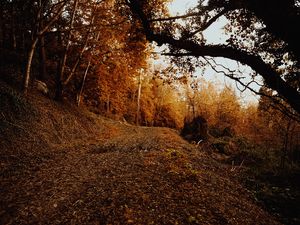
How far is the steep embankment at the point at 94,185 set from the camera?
462 centimetres

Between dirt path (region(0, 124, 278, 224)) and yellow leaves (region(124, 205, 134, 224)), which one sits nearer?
yellow leaves (region(124, 205, 134, 224))

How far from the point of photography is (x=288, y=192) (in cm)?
913

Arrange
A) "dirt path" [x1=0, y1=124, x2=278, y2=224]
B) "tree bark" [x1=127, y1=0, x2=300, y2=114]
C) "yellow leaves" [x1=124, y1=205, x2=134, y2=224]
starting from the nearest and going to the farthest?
"tree bark" [x1=127, y1=0, x2=300, y2=114], "yellow leaves" [x1=124, y1=205, x2=134, y2=224], "dirt path" [x1=0, y1=124, x2=278, y2=224]

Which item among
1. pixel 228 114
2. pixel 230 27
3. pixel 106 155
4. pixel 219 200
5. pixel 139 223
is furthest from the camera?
pixel 228 114

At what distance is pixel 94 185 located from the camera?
6.05 m

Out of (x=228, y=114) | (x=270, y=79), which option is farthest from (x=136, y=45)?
(x=228, y=114)

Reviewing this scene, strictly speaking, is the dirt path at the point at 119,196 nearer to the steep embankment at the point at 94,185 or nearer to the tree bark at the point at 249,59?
the steep embankment at the point at 94,185

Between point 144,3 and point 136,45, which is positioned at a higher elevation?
point 144,3

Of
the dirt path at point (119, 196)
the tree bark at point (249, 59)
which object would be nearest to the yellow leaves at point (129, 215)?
the dirt path at point (119, 196)

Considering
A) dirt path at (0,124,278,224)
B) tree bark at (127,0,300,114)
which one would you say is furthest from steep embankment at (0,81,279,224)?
tree bark at (127,0,300,114)

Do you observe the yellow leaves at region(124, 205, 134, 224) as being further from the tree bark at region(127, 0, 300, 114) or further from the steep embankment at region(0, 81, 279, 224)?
the tree bark at region(127, 0, 300, 114)

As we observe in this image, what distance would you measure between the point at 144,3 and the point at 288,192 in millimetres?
8816

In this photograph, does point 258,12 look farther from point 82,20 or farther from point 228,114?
point 228,114

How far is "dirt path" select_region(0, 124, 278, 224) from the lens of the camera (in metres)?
4.53
